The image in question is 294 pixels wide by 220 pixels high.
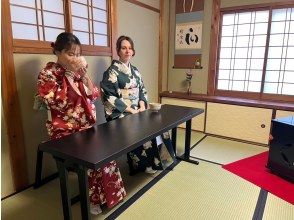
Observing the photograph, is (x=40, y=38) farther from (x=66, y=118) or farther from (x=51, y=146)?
(x=51, y=146)

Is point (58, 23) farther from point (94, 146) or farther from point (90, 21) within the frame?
point (94, 146)

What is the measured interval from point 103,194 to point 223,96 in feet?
8.85

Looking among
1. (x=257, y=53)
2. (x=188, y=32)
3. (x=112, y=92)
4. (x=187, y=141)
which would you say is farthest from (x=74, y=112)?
(x=257, y=53)

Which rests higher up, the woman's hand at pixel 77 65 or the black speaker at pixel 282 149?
the woman's hand at pixel 77 65

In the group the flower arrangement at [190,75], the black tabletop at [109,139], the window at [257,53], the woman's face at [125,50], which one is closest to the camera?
the black tabletop at [109,139]

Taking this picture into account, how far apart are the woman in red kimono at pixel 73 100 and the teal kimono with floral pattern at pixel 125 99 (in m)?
0.33

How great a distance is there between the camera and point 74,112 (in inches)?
76.6

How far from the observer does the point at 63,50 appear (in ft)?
6.07

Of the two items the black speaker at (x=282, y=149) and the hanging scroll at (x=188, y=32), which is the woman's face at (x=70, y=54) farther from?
the hanging scroll at (x=188, y=32)

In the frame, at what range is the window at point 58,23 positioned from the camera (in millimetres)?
1967

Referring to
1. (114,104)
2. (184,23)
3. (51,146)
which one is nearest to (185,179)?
(114,104)

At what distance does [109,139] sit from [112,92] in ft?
2.88

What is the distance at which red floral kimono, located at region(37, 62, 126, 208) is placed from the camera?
1818 mm

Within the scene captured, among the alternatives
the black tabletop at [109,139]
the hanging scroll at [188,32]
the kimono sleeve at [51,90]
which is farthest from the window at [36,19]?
the hanging scroll at [188,32]
